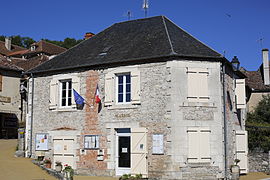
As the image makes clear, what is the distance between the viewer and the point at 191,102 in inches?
560

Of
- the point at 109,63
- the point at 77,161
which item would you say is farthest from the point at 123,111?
the point at 77,161

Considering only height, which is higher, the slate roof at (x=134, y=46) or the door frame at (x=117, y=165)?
the slate roof at (x=134, y=46)

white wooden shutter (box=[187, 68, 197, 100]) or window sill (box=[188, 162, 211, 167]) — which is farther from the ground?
white wooden shutter (box=[187, 68, 197, 100])

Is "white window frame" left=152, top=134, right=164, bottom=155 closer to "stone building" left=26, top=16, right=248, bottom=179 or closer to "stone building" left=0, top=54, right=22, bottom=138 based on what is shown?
"stone building" left=26, top=16, right=248, bottom=179

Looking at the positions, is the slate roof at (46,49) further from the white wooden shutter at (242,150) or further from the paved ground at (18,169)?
the white wooden shutter at (242,150)

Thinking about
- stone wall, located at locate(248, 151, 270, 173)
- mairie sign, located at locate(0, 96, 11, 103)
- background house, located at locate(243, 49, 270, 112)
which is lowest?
stone wall, located at locate(248, 151, 270, 173)

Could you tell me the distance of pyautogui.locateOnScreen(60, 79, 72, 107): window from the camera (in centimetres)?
1669

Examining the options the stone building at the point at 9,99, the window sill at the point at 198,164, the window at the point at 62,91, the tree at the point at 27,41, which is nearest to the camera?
the window sill at the point at 198,164

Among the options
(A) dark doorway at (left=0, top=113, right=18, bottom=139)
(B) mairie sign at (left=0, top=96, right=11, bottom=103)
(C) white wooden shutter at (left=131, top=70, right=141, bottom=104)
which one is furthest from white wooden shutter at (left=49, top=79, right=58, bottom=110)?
(A) dark doorway at (left=0, top=113, right=18, bottom=139)

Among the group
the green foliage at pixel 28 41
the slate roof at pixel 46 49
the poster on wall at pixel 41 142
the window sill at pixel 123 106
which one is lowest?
the poster on wall at pixel 41 142

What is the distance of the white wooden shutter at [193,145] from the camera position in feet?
45.3

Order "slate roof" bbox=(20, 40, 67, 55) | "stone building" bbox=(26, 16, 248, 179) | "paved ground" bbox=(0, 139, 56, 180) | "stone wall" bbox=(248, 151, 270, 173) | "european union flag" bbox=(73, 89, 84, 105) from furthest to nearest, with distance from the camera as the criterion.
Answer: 1. "slate roof" bbox=(20, 40, 67, 55)
2. "stone wall" bbox=(248, 151, 270, 173)
3. "european union flag" bbox=(73, 89, 84, 105)
4. "stone building" bbox=(26, 16, 248, 179)
5. "paved ground" bbox=(0, 139, 56, 180)

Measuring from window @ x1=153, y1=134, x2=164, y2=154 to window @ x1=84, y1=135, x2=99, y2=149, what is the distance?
9.12 ft

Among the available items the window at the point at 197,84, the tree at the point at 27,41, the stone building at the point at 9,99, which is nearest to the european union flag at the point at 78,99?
the window at the point at 197,84
